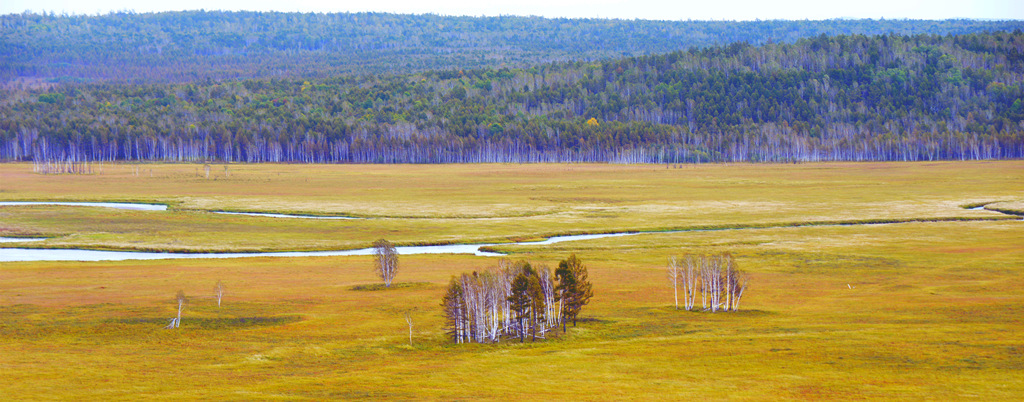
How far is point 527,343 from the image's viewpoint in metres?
36.7

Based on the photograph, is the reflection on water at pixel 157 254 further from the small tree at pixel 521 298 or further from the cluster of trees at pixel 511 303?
the small tree at pixel 521 298

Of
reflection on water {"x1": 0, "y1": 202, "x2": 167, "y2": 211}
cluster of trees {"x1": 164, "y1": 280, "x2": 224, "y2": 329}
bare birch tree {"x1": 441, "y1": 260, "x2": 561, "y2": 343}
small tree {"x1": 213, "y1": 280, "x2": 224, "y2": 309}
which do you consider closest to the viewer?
bare birch tree {"x1": 441, "y1": 260, "x2": 561, "y2": 343}

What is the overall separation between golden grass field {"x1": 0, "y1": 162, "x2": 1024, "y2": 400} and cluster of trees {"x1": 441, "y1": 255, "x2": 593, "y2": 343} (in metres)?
1.13

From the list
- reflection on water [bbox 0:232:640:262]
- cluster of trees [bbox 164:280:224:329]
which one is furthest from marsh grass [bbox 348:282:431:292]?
reflection on water [bbox 0:232:640:262]

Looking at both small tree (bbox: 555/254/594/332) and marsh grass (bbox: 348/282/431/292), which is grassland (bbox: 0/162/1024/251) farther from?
small tree (bbox: 555/254/594/332)

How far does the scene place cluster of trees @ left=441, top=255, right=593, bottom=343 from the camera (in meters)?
36.8

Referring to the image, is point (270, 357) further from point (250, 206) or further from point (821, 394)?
point (250, 206)

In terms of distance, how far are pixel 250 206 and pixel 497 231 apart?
35.7 metres

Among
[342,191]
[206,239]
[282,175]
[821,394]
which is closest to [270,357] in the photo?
[821,394]

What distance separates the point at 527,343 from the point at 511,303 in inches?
89.8

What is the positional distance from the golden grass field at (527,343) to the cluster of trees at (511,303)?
113 cm

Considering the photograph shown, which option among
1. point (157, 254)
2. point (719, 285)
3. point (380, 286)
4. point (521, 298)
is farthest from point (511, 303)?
point (157, 254)

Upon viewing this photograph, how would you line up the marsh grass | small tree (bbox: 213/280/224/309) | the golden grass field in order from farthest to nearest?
the marsh grass → small tree (bbox: 213/280/224/309) → the golden grass field

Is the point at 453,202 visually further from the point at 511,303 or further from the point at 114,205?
the point at 511,303
